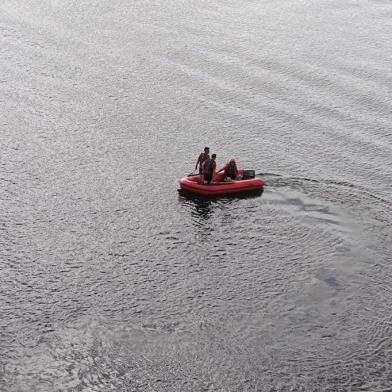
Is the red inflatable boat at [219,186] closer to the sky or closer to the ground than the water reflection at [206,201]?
closer to the sky

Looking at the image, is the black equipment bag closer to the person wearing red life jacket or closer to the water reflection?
the person wearing red life jacket

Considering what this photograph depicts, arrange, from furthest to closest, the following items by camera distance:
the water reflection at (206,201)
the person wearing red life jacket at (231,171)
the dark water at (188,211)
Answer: the person wearing red life jacket at (231,171), the water reflection at (206,201), the dark water at (188,211)

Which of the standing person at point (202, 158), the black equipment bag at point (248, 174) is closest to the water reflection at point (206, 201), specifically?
the black equipment bag at point (248, 174)

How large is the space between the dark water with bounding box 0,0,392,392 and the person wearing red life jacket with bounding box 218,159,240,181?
52.8 inches

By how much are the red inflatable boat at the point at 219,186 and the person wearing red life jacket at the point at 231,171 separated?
12.6 inches

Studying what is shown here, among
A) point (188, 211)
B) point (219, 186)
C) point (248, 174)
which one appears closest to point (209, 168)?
point (219, 186)

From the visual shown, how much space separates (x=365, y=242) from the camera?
30828 millimetres

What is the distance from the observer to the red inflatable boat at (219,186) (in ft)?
111

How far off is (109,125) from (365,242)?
60.7ft

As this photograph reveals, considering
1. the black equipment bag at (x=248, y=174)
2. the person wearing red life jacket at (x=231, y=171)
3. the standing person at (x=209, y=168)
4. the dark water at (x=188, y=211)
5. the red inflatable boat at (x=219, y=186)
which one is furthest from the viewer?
the black equipment bag at (x=248, y=174)

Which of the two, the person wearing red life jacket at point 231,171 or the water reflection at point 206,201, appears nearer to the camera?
the water reflection at point 206,201

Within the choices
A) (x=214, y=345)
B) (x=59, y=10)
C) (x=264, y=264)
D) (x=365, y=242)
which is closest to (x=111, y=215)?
(x=264, y=264)

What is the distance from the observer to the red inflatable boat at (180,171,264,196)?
3397cm

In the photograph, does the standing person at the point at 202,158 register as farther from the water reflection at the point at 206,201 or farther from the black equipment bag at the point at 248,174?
the black equipment bag at the point at 248,174
